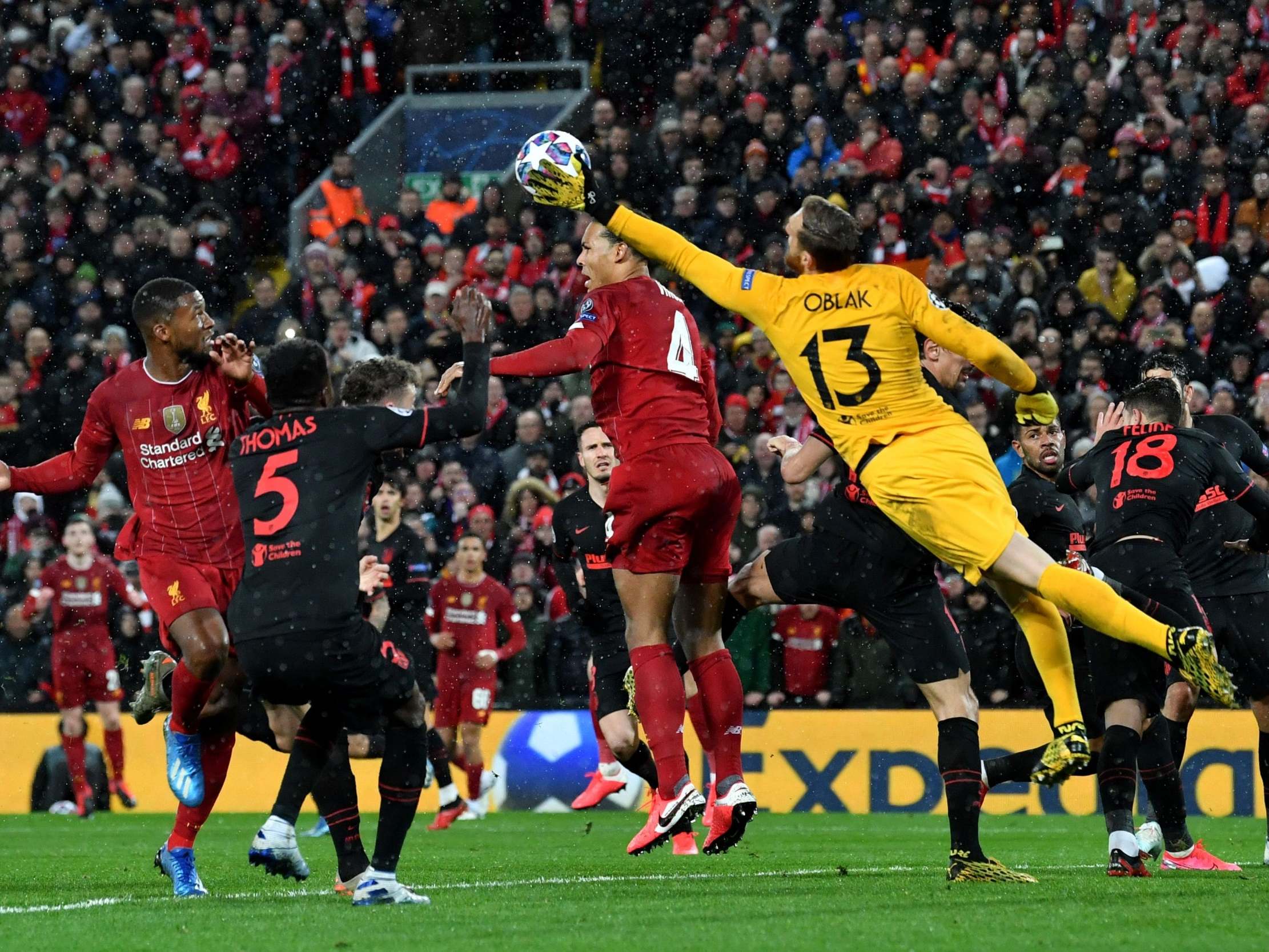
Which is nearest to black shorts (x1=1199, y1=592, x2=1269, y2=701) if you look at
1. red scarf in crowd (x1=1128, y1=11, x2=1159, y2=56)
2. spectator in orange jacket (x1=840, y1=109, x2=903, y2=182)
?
spectator in orange jacket (x1=840, y1=109, x2=903, y2=182)

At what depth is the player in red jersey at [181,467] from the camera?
7.45 meters

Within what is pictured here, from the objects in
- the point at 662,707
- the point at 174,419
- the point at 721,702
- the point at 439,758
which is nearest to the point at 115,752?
the point at 439,758

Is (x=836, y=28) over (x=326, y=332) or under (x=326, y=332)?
over

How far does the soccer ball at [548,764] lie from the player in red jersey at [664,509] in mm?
7559

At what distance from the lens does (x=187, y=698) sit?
23.9ft

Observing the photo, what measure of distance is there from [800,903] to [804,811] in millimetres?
8647

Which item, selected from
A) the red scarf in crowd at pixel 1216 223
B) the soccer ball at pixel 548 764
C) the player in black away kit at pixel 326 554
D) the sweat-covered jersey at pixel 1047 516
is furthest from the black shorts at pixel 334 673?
the red scarf in crowd at pixel 1216 223

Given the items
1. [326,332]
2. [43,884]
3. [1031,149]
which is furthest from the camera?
[326,332]

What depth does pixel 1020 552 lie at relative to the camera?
675 centimetres

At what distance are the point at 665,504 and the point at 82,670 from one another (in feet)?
31.4

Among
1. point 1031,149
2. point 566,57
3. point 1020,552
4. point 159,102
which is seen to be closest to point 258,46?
point 159,102

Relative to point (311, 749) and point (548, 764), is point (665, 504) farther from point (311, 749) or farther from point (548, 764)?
point (548, 764)

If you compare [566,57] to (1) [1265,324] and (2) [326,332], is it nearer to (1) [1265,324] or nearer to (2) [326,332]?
(2) [326,332]

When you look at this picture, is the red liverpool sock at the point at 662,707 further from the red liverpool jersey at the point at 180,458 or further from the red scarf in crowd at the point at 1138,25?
the red scarf in crowd at the point at 1138,25
